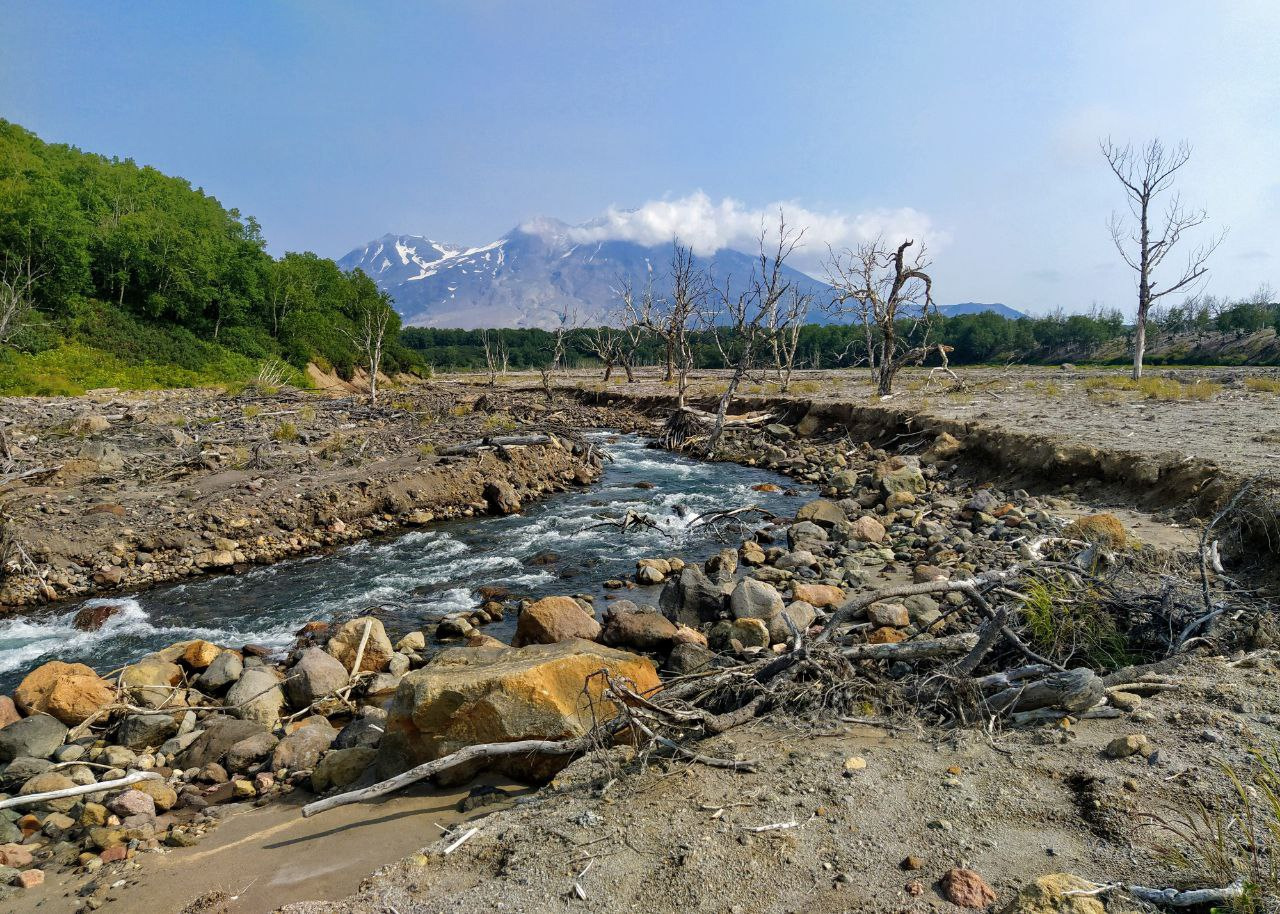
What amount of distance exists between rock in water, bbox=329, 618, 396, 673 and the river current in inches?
36.7

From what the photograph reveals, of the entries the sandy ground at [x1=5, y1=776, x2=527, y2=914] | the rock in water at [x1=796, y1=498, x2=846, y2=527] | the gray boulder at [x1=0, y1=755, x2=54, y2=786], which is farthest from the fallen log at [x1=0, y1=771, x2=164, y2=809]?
the rock in water at [x1=796, y1=498, x2=846, y2=527]

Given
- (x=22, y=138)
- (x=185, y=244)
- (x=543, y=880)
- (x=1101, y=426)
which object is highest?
(x=22, y=138)

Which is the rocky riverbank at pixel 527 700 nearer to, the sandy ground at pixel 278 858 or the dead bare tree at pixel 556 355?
the sandy ground at pixel 278 858

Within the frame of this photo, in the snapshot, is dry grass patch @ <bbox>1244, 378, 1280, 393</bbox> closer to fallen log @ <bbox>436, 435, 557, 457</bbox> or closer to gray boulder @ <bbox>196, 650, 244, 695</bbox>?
fallen log @ <bbox>436, 435, 557, 457</bbox>

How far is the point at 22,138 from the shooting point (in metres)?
55.4

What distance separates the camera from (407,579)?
10.1 m

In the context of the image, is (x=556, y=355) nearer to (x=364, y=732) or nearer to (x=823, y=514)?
(x=823, y=514)

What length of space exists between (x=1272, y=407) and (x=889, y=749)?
1957 centimetres

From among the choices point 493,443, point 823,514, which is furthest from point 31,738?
point 493,443

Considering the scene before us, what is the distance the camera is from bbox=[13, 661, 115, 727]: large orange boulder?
232 inches

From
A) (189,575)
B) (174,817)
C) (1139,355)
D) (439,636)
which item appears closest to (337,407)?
(189,575)

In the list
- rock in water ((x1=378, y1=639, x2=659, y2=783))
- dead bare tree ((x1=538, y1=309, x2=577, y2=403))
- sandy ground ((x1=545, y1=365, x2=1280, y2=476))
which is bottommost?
rock in water ((x1=378, y1=639, x2=659, y2=783))

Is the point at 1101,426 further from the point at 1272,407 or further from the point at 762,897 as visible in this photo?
the point at 762,897

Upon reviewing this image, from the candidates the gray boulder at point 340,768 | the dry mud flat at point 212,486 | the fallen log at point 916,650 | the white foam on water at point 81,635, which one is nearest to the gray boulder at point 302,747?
the gray boulder at point 340,768
